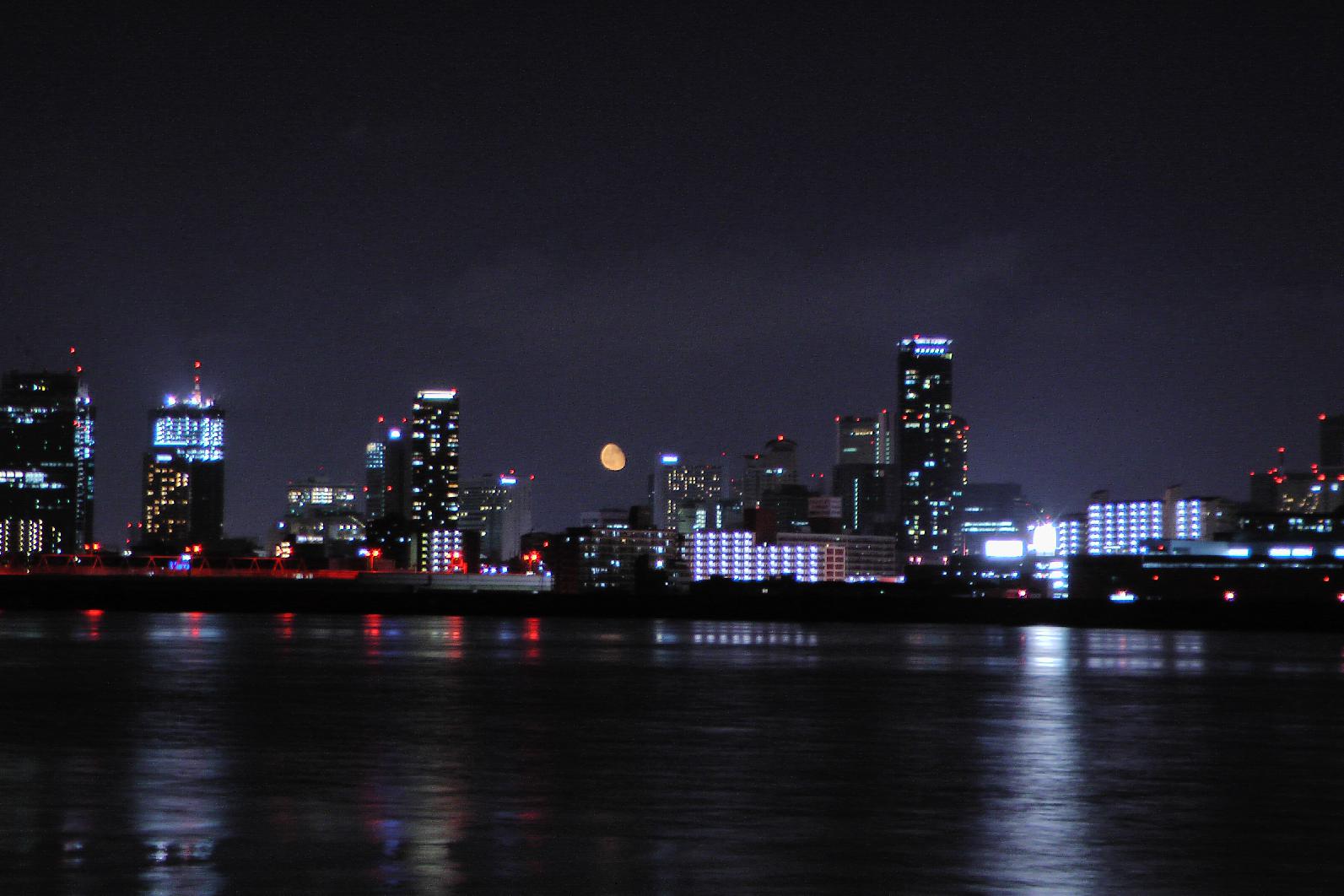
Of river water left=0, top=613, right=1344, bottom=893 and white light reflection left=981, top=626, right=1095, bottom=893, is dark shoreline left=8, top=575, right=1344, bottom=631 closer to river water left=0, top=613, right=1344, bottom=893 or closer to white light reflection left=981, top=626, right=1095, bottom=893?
river water left=0, top=613, right=1344, bottom=893

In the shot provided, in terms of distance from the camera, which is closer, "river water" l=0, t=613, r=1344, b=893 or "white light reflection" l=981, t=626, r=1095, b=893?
"river water" l=0, t=613, r=1344, b=893

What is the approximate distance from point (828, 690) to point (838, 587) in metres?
141

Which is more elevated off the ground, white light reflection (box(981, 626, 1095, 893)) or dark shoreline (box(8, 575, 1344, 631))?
white light reflection (box(981, 626, 1095, 893))

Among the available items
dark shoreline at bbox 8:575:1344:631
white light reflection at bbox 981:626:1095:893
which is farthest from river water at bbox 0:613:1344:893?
dark shoreline at bbox 8:575:1344:631

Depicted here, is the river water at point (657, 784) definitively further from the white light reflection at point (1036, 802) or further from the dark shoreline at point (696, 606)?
the dark shoreline at point (696, 606)

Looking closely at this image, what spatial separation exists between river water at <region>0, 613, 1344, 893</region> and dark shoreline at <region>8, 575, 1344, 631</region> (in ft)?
267

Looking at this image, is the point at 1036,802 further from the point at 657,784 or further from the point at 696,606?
the point at 696,606

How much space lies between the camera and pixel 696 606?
13412cm

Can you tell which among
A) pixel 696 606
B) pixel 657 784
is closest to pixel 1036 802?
pixel 657 784

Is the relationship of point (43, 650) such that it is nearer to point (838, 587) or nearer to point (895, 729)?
point (895, 729)

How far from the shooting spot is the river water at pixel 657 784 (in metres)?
11.1

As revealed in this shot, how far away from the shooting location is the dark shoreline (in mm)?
112438

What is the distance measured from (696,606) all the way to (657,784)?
118772 mm

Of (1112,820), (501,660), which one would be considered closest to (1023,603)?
(501,660)
